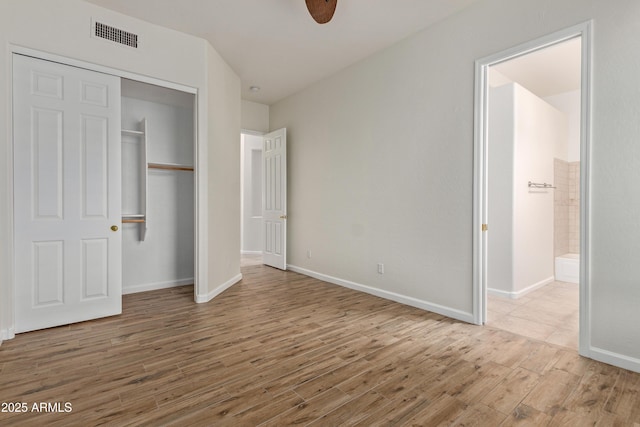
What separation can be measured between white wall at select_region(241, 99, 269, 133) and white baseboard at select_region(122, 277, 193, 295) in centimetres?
284

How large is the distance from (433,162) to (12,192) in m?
3.93

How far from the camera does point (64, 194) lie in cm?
304

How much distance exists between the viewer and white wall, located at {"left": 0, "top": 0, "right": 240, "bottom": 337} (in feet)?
8.94

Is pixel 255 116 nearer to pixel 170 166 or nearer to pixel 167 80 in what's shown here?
pixel 170 166

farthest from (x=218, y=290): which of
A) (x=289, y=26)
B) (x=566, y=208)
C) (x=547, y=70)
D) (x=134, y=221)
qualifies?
(x=566, y=208)

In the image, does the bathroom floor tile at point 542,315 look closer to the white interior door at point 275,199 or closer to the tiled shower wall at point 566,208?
the tiled shower wall at point 566,208

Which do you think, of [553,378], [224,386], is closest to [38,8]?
[224,386]

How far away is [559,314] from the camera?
3467 mm

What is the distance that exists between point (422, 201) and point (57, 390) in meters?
3.42

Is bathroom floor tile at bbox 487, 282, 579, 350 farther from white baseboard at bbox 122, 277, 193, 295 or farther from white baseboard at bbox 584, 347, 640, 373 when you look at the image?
white baseboard at bbox 122, 277, 193, 295

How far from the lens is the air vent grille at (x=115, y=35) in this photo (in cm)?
315

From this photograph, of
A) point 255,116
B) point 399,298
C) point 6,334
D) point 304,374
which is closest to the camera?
point 304,374

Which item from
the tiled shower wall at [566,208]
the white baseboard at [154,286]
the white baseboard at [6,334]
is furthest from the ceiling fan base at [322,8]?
the tiled shower wall at [566,208]

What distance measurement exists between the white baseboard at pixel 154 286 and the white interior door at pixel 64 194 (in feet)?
3.19
